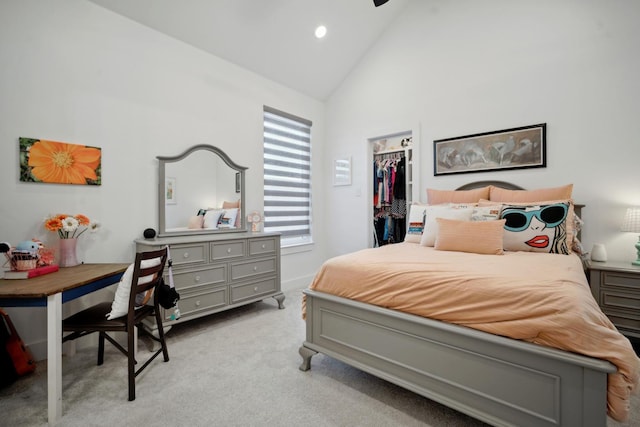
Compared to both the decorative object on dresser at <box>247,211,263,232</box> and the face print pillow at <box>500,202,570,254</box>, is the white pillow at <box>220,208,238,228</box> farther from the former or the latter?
the face print pillow at <box>500,202,570,254</box>

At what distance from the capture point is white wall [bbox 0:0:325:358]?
207 centimetres

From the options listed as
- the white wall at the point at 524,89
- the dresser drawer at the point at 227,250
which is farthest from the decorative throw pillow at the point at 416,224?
the dresser drawer at the point at 227,250

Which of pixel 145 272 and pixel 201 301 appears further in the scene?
pixel 201 301

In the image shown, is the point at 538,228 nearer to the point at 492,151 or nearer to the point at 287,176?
the point at 492,151

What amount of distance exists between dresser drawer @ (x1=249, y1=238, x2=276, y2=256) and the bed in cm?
117

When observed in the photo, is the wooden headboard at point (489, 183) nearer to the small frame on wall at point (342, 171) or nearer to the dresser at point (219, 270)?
the small frame on wall at point (342, 171)

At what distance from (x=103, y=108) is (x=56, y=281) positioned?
1.50 metres

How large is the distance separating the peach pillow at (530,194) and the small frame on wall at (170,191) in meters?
3.11

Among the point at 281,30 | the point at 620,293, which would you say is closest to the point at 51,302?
the point at 281,30

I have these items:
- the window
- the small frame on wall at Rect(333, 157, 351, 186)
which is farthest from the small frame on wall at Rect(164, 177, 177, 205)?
the small frame on wall at Rect(333, 157, 351, 186)

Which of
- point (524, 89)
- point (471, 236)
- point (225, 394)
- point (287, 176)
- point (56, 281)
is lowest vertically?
point (225, 394)

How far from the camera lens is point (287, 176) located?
405 cm

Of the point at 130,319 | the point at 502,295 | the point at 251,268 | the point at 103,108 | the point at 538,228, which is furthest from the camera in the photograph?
the point at 251,268

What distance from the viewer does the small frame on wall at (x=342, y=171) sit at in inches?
166
